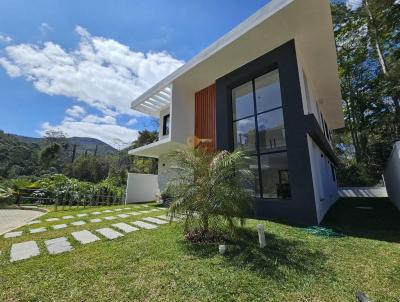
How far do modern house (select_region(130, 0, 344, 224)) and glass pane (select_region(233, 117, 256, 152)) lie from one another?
4 cm

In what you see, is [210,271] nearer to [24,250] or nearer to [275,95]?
[24,250]

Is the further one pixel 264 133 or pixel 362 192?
pixel 362 192

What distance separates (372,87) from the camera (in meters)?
16.7

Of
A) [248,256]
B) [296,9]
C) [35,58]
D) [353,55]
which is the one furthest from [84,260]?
[353,55]

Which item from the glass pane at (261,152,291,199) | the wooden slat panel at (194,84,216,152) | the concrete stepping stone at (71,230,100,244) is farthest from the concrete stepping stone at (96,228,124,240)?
the wooden slat panel at (194,84,216,152)

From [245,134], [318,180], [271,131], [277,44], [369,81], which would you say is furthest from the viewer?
[369,81]

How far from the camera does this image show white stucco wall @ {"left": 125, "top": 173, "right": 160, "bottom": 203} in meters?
13.6

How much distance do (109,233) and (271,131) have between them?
6462 millimetres

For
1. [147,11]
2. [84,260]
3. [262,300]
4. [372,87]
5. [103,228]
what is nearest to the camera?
[262,300]

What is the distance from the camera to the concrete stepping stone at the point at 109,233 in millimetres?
4895

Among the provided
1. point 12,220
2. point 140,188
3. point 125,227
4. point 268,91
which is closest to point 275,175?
point 268,91

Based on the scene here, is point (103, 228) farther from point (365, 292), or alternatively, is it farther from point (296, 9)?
point (296, 9)

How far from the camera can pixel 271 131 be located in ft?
24.9

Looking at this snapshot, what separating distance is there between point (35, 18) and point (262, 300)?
12.1 m
